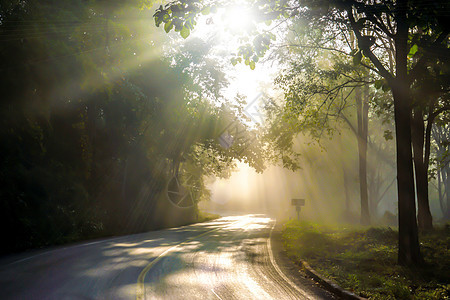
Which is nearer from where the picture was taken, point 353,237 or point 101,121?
point 353,237

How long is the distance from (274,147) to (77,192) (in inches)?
541

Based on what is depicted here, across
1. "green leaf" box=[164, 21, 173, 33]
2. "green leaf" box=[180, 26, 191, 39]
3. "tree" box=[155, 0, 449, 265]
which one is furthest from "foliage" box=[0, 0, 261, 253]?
"tree" box=[155, 0, 449, 265]

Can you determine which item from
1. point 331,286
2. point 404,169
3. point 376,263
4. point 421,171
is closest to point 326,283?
point 331,286

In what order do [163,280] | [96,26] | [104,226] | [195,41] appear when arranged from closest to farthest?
[163,280], [96,26], [104,226], [195,41]

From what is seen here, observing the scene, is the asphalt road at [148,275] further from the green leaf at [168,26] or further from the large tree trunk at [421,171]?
the large tree trunk at [421,171]

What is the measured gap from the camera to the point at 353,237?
17031 millimetres

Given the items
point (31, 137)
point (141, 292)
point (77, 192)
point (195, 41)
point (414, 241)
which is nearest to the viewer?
point (141, 292)

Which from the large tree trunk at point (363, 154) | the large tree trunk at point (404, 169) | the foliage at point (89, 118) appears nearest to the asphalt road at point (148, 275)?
the large tree trunk at point (404, 169)

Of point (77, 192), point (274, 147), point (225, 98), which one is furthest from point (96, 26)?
point (225, 98)

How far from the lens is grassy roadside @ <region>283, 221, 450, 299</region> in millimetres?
7738

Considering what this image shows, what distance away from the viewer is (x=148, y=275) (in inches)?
359

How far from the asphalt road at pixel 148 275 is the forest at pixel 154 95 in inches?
137

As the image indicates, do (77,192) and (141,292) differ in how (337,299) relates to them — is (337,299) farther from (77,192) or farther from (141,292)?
(77,192)

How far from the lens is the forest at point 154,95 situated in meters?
10.4
